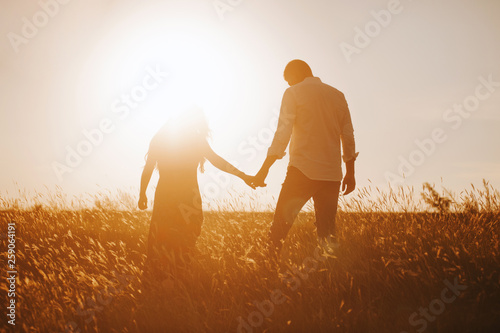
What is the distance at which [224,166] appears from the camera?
4512 millimetres

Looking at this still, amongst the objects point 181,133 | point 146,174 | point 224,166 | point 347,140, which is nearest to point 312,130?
point 347,140

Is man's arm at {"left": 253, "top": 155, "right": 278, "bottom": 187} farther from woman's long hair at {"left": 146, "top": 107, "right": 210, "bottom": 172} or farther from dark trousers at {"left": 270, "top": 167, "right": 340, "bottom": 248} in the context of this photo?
woman's long hair at {"left": 146, "top": 107, "right": 210, "bottom": 172}

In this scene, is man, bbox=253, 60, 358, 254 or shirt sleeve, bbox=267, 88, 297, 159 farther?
shirt sleeve, bbox=267, 88, 297, 159

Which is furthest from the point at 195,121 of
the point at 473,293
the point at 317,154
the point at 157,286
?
the point at 473,293

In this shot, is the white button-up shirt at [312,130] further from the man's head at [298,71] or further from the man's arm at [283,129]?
the man's head at [298,71]

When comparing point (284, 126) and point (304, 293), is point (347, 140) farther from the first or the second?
point (304, 293)

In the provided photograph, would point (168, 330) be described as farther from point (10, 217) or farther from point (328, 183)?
point (10, 217)

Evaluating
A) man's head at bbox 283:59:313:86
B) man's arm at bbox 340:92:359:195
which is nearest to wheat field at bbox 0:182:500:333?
man's arm at bbox 340:92:359:195

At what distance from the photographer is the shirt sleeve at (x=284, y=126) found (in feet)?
13.1

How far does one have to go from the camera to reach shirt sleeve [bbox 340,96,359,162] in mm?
4219

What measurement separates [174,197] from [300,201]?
1353mm

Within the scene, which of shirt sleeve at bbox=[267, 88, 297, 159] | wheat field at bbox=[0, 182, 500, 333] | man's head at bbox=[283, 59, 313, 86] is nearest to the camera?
wheat field at bbox=[0, 182, 500, 333]

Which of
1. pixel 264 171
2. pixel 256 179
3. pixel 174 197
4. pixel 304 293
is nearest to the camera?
pixel 304 293

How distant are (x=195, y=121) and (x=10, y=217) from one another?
5504 millimetres
